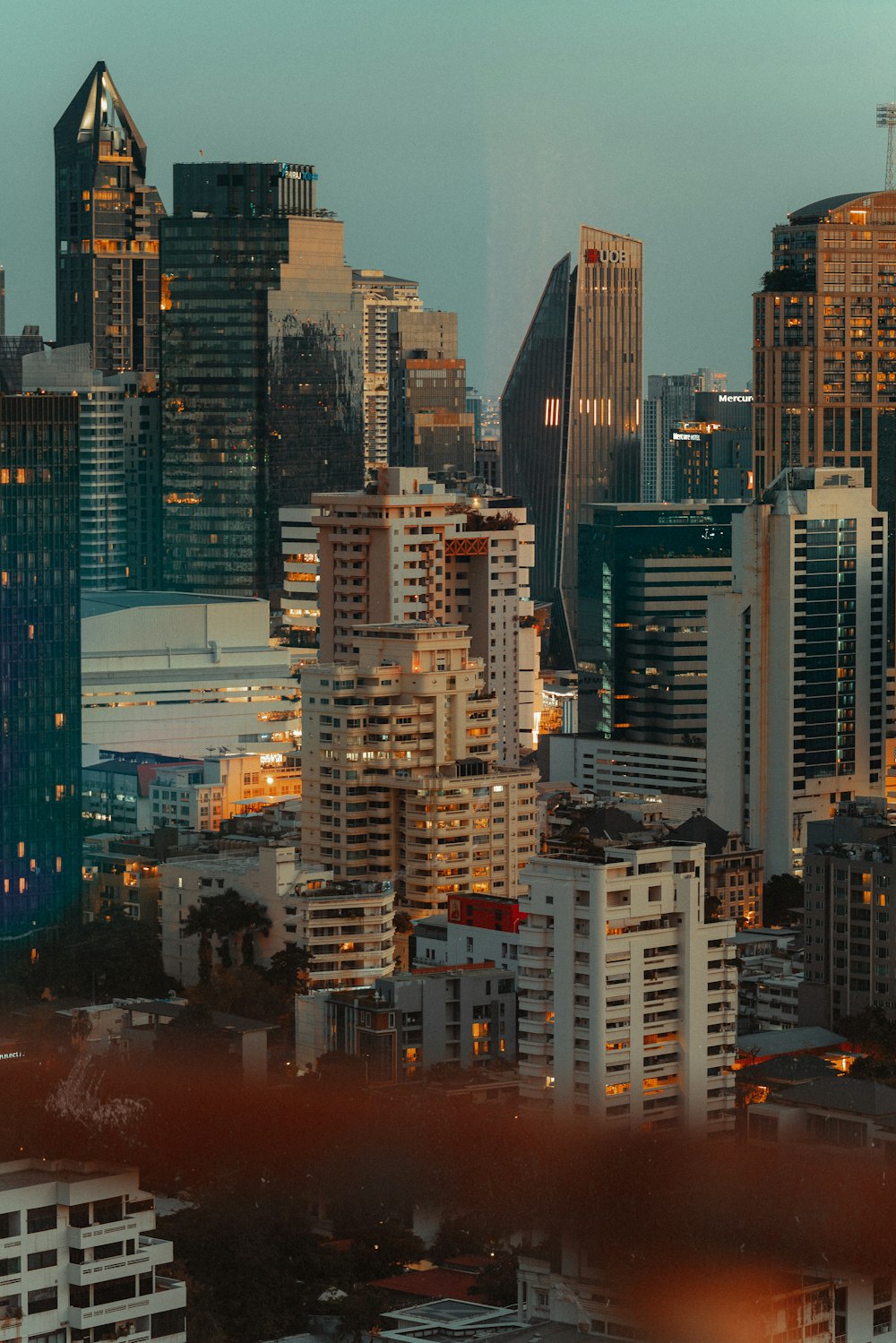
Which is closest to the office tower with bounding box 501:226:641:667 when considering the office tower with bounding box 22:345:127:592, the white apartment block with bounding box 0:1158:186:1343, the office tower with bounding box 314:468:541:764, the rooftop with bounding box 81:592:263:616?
the office tower with bounding box 22:345:127:592

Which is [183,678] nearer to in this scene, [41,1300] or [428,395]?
[428,395]

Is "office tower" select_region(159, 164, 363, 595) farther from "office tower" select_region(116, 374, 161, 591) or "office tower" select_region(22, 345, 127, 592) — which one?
"office tower" select_region(22, 345, 127, 592)

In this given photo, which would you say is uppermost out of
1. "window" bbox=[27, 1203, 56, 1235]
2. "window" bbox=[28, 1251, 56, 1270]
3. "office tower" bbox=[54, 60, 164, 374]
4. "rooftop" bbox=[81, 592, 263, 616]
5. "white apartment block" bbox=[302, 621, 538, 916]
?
"office tower" bbox=[54, 60, 164, 374]

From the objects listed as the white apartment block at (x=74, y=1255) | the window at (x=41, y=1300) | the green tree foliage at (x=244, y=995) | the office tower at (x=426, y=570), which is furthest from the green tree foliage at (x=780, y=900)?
the window at (x=41, y=1300)

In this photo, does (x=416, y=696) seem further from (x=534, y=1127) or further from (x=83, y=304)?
(x=83, y=304)

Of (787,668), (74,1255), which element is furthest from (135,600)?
(74,1255)

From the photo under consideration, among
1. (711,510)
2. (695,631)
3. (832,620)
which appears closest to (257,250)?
(711,510)

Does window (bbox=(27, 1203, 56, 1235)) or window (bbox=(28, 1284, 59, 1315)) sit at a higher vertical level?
window (bbox=(27, 1203, 56, 1235))
